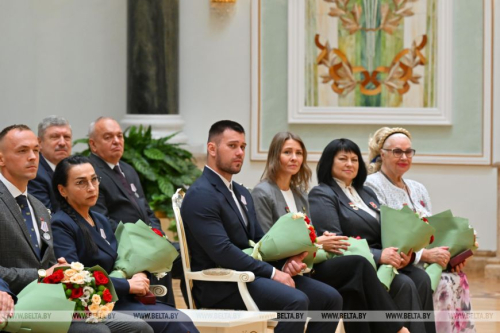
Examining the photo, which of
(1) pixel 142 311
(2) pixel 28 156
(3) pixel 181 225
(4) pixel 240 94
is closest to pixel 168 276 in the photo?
(3) pixel 181 225

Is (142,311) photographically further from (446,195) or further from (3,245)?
(446,195)

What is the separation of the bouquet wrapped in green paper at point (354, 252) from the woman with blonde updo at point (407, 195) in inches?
19.2

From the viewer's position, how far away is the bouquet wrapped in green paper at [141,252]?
4.44 metres

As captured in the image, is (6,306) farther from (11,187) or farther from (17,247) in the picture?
(11,187)

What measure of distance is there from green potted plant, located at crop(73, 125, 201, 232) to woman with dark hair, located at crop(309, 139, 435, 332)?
3.10m

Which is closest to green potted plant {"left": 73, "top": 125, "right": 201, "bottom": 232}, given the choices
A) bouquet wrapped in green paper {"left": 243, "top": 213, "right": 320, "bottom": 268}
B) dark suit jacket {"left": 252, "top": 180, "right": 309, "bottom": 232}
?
dark suit jacket {"left": 252, "top": 180, "right": 309, "bottom": 232}

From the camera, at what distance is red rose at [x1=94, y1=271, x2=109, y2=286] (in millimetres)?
3805

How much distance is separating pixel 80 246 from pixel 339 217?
1.95 metres

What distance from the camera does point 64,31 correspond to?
9.70m

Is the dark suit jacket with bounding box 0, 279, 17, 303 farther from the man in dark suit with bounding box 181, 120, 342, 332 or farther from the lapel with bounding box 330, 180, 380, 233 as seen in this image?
the lapel with bounding box 330, 180, 380, 233

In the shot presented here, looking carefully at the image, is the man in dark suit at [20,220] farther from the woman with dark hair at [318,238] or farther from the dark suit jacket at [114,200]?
the woman with dark hair at [318,238]

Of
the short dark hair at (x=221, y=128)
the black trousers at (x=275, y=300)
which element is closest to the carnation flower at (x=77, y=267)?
the black trousers at (x=275, y=300)

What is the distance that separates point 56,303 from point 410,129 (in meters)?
6.20

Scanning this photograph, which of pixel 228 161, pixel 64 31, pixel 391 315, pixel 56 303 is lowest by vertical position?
pixel 391 315
